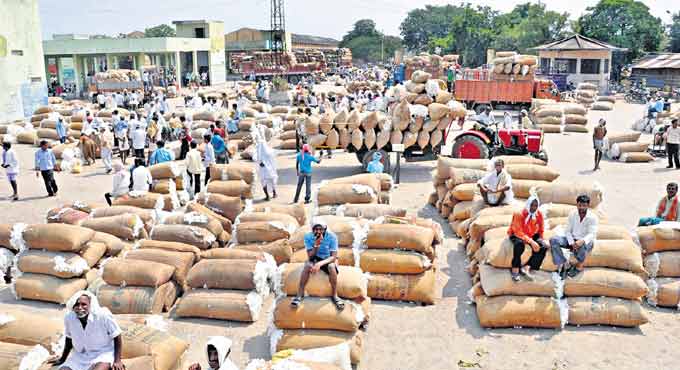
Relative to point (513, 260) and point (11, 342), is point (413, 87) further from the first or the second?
point (11, 342)

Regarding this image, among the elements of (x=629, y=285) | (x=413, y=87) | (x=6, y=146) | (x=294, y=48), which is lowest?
(x=629, y=285)

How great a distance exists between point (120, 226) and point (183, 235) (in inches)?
40.8

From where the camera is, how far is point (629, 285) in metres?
6.89

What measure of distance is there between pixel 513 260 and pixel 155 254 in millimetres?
4490

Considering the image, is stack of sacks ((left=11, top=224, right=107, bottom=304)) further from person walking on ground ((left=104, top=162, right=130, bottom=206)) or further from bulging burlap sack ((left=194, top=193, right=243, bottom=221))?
person walking on ground ((left=104, top=162, right=130, bottom=206))

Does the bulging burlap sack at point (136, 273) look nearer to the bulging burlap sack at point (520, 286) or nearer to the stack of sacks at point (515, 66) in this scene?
the bulging burlap sack at point (520, 286)

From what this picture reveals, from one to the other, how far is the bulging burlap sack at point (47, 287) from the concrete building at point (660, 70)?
36.7m

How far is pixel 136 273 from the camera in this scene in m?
7.24

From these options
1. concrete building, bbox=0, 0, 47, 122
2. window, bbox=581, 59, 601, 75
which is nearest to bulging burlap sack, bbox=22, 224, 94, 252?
concrete building, bbox=0, 0, 47, 122

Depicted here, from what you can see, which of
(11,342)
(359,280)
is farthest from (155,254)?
(359,280)

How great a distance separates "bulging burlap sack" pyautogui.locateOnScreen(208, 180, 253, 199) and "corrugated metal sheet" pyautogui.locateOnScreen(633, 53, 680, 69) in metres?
33.8

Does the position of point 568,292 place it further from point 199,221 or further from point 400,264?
point 199,221

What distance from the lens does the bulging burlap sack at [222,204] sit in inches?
389

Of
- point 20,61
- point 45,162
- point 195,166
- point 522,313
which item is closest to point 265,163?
point 195,166
